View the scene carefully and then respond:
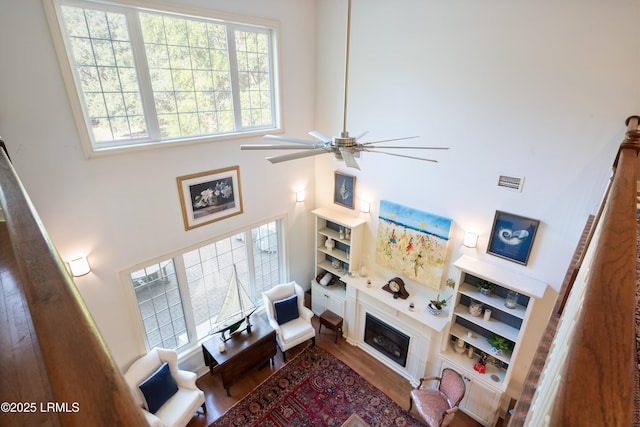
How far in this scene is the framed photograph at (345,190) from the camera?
18.7 ft

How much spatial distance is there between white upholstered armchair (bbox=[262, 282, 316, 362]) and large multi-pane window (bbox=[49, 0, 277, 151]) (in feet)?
9.45

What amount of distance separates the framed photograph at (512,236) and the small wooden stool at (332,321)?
9.42 feet

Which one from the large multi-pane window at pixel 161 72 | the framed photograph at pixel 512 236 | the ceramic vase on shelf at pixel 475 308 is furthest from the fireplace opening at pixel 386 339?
the large multi-pane window at pixel 161 72

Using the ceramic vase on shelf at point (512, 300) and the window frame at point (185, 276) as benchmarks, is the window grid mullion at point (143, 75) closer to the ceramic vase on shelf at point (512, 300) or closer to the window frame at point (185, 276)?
the window frame at point (185, 276)

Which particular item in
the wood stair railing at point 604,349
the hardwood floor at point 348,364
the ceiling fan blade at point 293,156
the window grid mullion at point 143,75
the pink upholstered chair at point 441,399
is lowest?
the hardwood floor at point 348,364

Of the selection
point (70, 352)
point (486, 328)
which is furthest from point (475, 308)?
point (70, 352)

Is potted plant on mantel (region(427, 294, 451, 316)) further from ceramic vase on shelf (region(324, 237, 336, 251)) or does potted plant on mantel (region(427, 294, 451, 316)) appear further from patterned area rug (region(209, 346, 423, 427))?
ceramic vase on shelf (region(324, 237, 336, 251))

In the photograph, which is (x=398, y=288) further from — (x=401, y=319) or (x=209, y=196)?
(x=209, y=196)

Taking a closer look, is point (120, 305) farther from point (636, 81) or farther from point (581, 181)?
point (636, 81)

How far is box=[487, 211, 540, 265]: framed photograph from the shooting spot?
13.0 ft

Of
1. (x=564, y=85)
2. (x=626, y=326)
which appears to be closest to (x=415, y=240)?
(x=564, y=85)

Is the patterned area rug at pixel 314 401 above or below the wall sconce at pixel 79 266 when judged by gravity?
below

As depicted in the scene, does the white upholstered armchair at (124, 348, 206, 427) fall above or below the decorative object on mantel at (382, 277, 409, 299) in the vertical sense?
below

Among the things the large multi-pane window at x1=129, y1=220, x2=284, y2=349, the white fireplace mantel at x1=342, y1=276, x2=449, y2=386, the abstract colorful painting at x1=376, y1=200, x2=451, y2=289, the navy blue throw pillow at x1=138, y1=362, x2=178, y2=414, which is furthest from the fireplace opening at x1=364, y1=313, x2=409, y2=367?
the navy blue throw pillow at x1=138, y1=362, x2=178, y2=414
